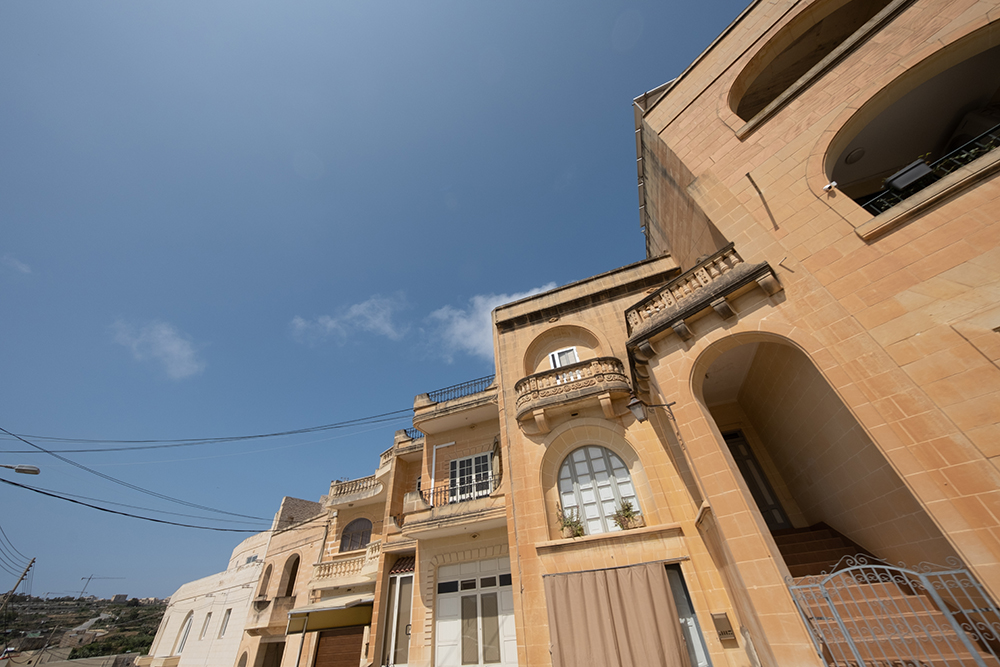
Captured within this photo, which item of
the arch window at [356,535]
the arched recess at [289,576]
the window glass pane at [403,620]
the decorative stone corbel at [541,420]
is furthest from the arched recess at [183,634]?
the decorative stone corbel at [541,420]

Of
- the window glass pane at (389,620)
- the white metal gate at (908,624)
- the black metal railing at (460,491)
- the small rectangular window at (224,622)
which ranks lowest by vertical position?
the white metal gate at (908,624)

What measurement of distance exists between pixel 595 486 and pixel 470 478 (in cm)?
477

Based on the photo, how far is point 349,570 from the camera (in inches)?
617

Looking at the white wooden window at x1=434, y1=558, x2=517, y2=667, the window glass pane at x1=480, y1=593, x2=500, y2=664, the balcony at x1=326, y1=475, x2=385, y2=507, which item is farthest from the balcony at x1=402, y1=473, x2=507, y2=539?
the balcony at x1=326, y1=475, x2=385, y2=507

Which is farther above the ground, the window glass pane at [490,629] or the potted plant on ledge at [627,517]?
the potted plant on ledge at [627,517]

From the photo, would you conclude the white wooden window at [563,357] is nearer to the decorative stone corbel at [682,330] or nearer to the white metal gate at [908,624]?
the decorative stone corbel at [682,330]

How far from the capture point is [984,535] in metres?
4.48

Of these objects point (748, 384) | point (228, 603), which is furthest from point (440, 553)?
point (228, 603)

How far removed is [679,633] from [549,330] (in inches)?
332

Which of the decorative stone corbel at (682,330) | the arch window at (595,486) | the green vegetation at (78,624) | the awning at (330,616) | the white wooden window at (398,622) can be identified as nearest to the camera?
the decorative stone corbel at (682,330)

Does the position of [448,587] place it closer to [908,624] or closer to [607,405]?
[607,405]

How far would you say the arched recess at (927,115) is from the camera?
23.5 ft

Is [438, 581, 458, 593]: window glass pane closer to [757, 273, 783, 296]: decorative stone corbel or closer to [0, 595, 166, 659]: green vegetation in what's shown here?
[757, 273, 783, 296]: decorative stone corbel

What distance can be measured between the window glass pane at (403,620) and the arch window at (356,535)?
550 cm
